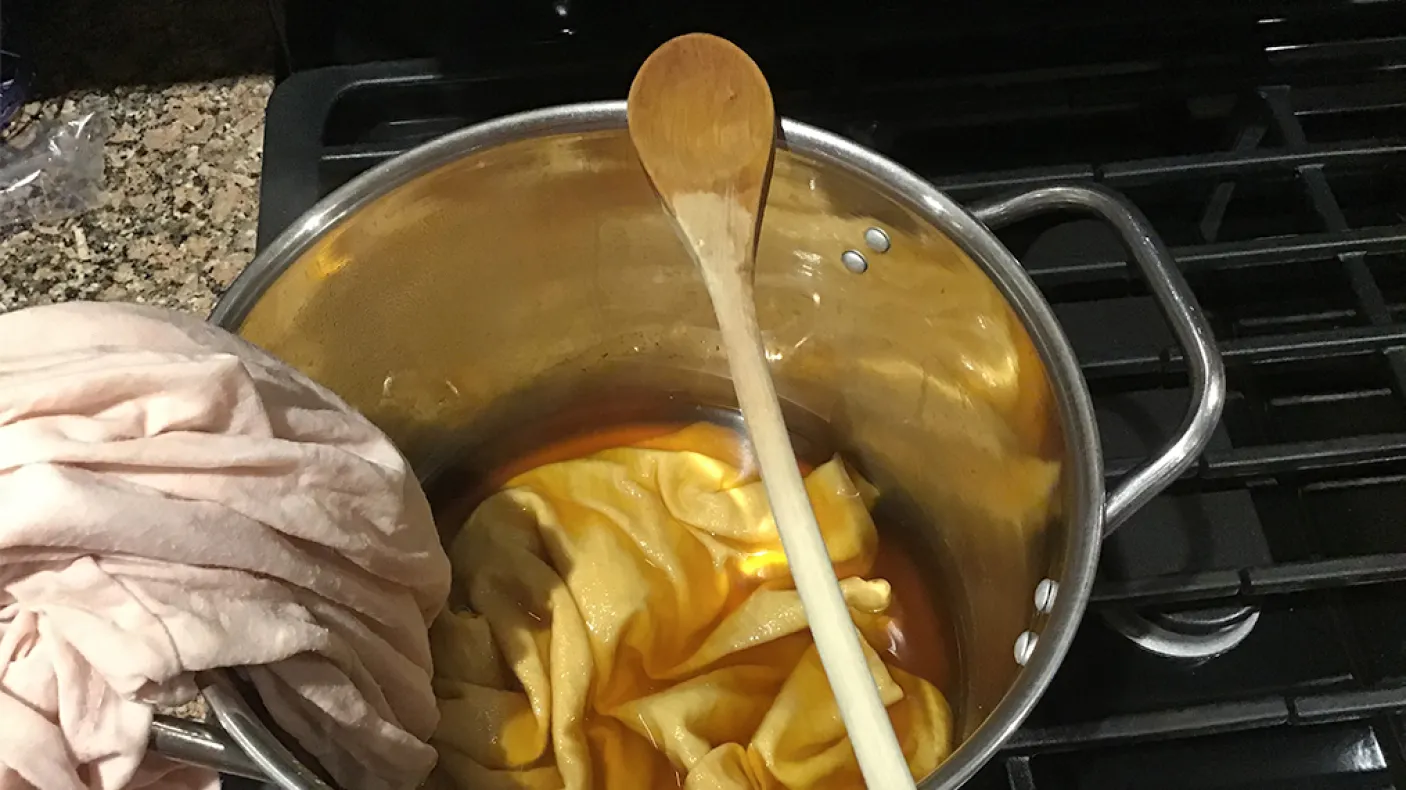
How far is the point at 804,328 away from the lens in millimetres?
725

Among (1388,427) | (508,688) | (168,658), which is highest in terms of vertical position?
(1388,427)

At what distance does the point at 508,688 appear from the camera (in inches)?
26.1

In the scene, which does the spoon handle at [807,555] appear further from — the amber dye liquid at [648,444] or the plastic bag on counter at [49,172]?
the plastic bag on counter at [49,172]

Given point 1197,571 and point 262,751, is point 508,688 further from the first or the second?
point 1197,571

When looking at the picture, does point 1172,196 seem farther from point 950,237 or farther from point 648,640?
point 648,640

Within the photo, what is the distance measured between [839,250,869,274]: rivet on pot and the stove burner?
220 mm

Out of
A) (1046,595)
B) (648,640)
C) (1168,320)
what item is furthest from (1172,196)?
(648,640)

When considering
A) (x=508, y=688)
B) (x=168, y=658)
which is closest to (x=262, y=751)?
(x=168, y=658)

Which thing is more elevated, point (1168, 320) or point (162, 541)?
point (1168, 320)

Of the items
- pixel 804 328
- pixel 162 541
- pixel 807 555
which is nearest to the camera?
pixel 162 541

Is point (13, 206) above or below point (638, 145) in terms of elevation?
below

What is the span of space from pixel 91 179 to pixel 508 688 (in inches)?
15.2

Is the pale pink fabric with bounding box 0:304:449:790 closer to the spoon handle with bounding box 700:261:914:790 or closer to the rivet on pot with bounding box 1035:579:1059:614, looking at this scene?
the spoon handle with bounding box 700:261:914:790

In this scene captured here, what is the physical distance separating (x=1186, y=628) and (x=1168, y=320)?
0.56ft
